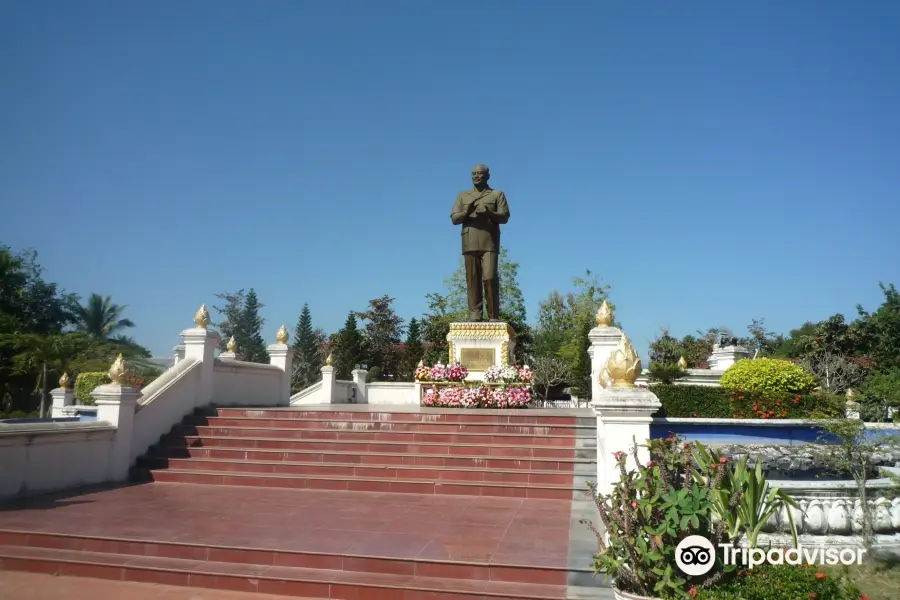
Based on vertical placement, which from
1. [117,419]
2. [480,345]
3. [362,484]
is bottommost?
[362,484]

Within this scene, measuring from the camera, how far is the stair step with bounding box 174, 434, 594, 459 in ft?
26.9

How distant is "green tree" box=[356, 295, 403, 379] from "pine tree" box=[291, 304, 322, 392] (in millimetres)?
3942

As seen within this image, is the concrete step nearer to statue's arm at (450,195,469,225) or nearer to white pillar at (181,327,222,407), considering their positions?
white pillar at (181,327,222,407)

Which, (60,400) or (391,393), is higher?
(391,393)

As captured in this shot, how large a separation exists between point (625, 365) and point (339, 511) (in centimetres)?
357

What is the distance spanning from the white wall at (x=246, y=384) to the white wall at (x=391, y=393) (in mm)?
5915

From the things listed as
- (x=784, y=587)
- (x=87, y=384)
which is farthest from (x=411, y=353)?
(x=784, y=587)

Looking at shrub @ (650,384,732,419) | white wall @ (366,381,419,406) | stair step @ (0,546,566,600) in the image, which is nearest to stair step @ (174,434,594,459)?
shrub @ (650,384,732,419)

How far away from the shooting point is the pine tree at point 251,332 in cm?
4350

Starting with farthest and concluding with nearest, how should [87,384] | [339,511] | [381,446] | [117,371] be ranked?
[87,384] < [381,446] < [117,371] < [339,511]

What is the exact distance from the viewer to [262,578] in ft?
15.2

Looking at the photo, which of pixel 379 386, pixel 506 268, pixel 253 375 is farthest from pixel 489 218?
pixel 506 268

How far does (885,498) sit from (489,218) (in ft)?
32.7

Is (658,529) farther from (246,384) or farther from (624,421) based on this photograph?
(246,384)
